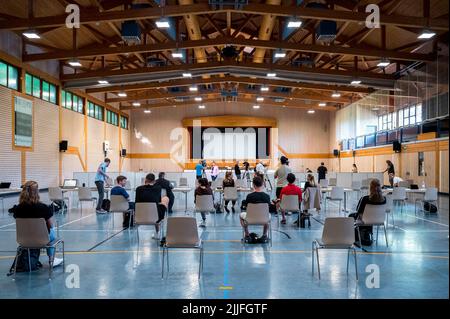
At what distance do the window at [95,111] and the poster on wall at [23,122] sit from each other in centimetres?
642

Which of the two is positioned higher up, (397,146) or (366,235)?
(397,146)

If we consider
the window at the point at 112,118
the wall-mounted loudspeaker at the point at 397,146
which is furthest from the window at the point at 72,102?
the wall-mounted loudspeaker at the point at 397,146

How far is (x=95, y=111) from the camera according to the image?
2070 cm

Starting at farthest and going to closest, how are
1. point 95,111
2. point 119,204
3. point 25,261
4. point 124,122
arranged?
point 124,122
point 95,111
point 119,204
point 25,261

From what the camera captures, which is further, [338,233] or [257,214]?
[257,214]

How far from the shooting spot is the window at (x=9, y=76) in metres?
11.7

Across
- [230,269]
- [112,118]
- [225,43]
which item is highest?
[225,43]

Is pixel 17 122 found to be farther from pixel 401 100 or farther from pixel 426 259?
pixel 401 100

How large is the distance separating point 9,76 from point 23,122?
70.6 inches

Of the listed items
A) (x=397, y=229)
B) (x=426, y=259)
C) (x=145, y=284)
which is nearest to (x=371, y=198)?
(x=426, y=259)

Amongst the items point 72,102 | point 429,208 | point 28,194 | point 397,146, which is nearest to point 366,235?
point 429,208

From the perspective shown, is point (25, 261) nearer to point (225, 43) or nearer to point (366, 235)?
point (366, 235)

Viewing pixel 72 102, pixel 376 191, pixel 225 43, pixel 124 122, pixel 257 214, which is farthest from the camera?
pixel 124 122

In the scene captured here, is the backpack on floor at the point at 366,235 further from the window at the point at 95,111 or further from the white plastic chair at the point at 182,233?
the window at the point at 95,111
